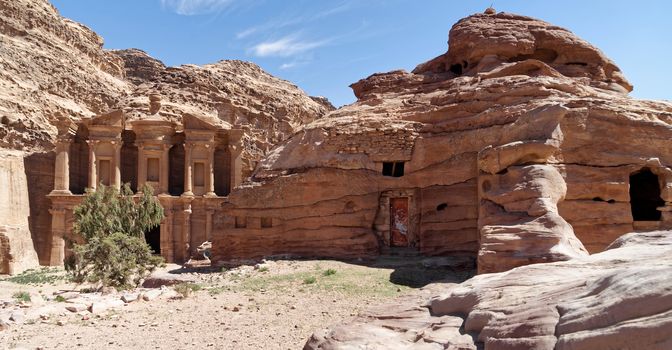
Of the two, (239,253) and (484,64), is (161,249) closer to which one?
(239,253)

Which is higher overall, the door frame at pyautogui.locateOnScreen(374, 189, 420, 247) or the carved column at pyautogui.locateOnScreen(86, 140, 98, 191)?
the carved column at pyautogui.locateOnScreen(86, 140, 98, 191)

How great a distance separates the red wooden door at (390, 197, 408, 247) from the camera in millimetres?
17875

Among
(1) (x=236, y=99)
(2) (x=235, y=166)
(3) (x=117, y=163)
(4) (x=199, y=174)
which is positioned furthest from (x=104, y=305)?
(1) (x=236, y=99)

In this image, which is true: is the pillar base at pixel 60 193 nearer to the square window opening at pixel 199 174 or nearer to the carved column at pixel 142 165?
the carved column at pixel 142 165

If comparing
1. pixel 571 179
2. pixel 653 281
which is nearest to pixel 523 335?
pixel 653 281

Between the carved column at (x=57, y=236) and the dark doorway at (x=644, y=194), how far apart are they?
107 feet

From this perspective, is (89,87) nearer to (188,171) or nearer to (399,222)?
(188,171)

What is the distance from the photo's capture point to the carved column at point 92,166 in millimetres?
34500

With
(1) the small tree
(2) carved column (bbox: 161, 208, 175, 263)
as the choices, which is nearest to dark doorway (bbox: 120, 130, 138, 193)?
(2) carved column (bbox: 161, 208, 175, 263)

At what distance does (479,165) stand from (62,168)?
29662 millimetres

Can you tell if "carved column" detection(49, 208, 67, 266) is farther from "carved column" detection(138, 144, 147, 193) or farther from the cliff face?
"carved column" detection(138, 144, 147, 193)

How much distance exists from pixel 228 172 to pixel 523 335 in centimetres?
3717

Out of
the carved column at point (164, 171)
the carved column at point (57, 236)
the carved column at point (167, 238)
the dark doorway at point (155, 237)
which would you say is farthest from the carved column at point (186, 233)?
the carved column at point (57, 236)

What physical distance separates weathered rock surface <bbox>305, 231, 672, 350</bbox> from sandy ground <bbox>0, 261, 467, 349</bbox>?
82.2 inches
